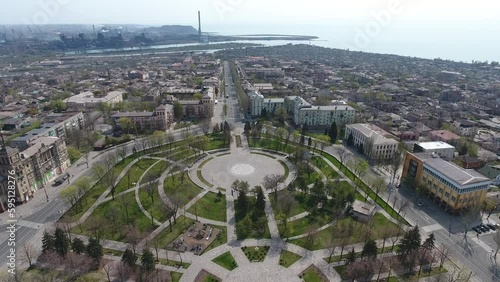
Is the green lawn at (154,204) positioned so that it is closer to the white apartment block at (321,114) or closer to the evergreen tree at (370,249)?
the evergreen tree at (370,249)

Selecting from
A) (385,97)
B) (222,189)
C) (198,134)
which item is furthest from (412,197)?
(385,97)

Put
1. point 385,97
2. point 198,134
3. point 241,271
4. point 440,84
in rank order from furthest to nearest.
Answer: point 440,84 → point 385,97 → point 198,134 → point 241,271

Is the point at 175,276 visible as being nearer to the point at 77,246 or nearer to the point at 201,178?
the point at 77,246

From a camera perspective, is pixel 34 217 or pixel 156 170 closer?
pixel 34 217

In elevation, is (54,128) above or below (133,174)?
above

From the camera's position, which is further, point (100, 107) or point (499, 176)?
point (100, 107)

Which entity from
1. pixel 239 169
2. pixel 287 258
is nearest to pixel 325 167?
pixel 239 169

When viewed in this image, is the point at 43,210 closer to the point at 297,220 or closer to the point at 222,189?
the point at 222,189
